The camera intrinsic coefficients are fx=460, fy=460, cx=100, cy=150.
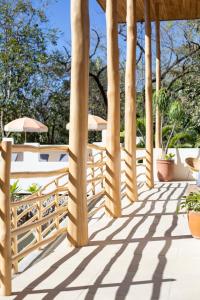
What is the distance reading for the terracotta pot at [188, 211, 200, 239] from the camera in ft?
13.7

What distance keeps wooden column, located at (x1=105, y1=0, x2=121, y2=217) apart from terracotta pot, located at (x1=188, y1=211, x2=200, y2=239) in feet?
4.81

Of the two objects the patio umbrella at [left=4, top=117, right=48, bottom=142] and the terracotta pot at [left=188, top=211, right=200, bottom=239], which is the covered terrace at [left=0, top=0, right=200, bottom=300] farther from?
the patio umbrella at [left=4, top=117, right=48, bottom=142]

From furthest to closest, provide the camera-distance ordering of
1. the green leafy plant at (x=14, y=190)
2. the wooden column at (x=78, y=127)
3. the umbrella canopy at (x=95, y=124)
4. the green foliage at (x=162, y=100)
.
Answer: the umbrella canopy at (x=95, y=124), the green foliage at (x=162, y=100), the green leafy plant at (x=14, y=190), the wooden column at (x=78, y=127)

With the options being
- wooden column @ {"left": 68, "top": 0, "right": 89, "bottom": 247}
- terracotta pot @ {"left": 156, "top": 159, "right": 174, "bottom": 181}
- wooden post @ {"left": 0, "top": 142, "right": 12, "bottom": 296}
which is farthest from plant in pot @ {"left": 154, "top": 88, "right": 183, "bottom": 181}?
wooden post @ {"left": 0, "top": 142, "right": 12, "bottom": 296}

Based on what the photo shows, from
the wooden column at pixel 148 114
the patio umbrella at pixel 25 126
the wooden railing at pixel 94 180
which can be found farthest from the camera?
the patio umbrella at pixel 25 126

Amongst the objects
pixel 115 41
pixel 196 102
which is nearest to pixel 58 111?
pixel 196 102

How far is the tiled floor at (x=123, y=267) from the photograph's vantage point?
286cm

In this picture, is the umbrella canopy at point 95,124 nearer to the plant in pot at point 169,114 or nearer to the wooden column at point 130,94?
the plant in pot at point 169,114

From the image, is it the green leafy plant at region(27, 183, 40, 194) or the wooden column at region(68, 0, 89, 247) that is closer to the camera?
the wooden column at region(68, 0, 89, 247)

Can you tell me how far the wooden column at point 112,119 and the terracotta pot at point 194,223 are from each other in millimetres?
1467

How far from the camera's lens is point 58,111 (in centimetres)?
2128

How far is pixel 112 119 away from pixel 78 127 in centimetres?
156

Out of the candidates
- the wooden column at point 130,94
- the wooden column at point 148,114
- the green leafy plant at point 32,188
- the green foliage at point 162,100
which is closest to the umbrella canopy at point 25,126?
the green leafy plant at point 32,188

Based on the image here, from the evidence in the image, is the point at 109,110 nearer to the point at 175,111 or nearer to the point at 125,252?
the point at 125,252
